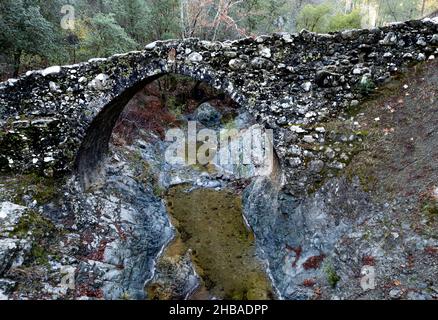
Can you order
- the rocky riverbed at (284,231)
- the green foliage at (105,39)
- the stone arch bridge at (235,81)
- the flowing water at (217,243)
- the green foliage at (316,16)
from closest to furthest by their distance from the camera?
the rocky riverbed at (284,231) → the stone arch bridge at (235,81) → the flowing water at (217,243) → the green foliage at (105,39) → the green foliage at (316,16)

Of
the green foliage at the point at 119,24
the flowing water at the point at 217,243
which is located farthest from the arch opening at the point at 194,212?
the green foliage at the point at 119,24

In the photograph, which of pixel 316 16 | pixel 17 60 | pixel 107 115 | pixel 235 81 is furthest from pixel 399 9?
pixel 107 115

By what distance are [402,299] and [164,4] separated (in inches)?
771

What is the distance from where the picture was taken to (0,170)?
9211mm

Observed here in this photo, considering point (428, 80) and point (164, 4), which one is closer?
point (428, 80)

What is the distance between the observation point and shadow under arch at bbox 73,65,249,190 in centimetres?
885

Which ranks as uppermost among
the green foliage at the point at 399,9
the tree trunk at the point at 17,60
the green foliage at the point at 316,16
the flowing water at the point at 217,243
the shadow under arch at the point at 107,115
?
the green foliage at the point at 399,9

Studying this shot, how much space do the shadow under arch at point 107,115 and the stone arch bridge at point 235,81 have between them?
4cm

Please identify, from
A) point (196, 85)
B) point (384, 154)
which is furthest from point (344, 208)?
point (196, 85)

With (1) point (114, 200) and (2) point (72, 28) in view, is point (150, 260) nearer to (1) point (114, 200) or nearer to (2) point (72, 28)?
(1) point (114, 200)

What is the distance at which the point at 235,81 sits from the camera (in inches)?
348

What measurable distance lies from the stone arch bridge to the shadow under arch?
0.04 meters

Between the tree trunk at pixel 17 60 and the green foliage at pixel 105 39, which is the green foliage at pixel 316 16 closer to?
the green foliage at pixel 105 39

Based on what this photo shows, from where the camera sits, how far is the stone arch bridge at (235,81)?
328 inches
